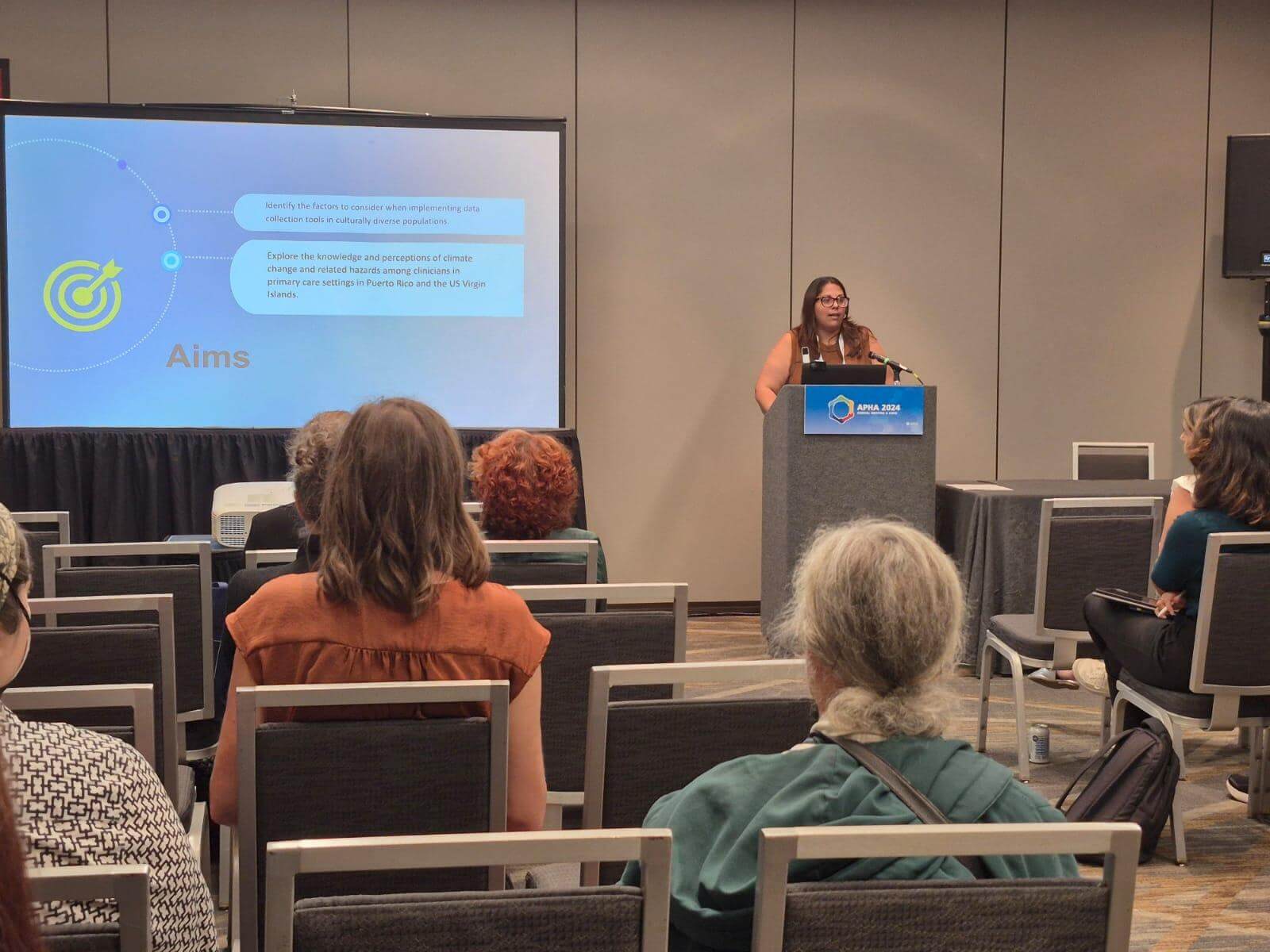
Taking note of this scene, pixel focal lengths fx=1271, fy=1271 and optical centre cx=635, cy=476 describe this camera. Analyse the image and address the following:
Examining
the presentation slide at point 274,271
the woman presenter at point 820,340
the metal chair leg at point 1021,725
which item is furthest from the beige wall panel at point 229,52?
the metal chair leg at point 1021,725

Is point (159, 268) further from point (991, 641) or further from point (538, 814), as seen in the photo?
point (538, 814)

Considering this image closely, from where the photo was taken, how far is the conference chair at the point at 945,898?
1132 millimetres

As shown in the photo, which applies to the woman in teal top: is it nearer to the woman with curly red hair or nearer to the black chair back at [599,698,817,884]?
the black chair back at [599,698,817,884]

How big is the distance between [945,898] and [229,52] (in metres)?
6.77

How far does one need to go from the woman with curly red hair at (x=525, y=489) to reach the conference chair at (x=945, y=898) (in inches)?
82.5

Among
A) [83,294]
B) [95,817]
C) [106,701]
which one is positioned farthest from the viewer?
Answer: [83,294]

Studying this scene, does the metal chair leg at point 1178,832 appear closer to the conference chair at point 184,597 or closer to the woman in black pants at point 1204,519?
the woman in black pants at point 1204,519

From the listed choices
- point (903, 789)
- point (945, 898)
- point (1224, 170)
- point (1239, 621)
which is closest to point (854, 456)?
point (1239, 621)

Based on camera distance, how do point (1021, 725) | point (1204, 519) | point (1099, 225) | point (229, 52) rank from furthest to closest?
1. point (1099, 225)
2. point (229, 52)
3. point (1021, 725)
4. point (1204, 519)

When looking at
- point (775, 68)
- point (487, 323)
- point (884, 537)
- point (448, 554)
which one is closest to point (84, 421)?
point (487, 323)

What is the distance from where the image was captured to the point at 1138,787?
3285 millimetres

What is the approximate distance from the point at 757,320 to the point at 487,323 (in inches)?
64.5

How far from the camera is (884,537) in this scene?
1.51m

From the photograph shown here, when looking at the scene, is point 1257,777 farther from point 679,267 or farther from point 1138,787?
point 679,267
